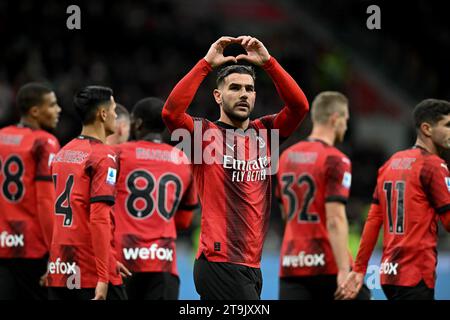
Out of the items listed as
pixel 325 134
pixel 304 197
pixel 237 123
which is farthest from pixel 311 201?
pixel 237 123

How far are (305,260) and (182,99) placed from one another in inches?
108

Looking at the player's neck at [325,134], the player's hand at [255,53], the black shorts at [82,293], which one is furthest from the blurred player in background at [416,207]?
the black shorts at [82,293]

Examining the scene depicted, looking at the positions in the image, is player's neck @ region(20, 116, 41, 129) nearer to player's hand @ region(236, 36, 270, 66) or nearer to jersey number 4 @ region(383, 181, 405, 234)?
player's hand @ region(236, 36, 270, 66)

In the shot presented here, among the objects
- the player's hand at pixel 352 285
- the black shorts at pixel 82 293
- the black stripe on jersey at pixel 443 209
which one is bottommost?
the black shorts at pixel 82 293

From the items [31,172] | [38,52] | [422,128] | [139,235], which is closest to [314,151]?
[422,128]

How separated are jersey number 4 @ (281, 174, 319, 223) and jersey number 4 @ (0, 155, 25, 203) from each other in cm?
244

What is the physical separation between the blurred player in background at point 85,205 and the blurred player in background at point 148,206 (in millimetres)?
781

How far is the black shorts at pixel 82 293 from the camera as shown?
673 centimetres

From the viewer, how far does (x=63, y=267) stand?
6.79m

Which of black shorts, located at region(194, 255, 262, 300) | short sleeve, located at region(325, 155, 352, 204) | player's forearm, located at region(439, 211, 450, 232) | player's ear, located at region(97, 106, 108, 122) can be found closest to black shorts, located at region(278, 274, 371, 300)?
short sleeve, located at region(325, 155, 352, 204)

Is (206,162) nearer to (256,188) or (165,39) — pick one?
(256,188)

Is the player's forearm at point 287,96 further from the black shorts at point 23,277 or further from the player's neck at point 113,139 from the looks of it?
the black shorts at point 23,277

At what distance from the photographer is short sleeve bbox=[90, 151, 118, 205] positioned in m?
6.54
